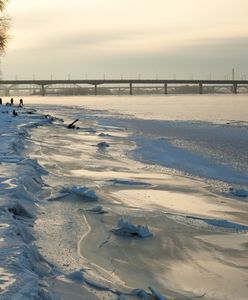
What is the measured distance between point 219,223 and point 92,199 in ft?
7.29

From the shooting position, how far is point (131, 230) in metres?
6.16

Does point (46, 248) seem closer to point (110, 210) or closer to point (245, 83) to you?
point (110, 210)

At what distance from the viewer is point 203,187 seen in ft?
31.5

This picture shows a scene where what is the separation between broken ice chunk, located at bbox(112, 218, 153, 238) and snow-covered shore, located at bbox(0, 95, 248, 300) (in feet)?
0.04

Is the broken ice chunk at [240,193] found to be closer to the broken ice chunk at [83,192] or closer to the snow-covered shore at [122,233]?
the snow-covered shore at [122,233]

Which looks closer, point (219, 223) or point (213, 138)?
point (219, 223)

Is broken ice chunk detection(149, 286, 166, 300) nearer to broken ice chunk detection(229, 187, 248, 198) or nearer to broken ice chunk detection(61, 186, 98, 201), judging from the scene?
broken ice chunk detection(61, 186, 98, 201)

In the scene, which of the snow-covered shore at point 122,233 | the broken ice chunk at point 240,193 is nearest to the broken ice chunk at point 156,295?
the snow-covered shore at point 122,233

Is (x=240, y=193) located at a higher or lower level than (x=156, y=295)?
lower

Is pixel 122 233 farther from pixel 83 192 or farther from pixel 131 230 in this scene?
pixel 83 192

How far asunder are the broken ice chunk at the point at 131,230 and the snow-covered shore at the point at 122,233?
13mm

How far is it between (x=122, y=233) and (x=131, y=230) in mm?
119

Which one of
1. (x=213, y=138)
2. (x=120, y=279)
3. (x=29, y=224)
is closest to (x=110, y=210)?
(x=29, y=224)

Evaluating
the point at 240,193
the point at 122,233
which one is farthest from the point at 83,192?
the point at 240,193
